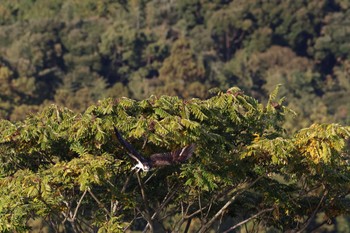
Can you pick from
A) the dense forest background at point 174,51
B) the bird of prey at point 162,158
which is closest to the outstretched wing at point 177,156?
the bird of prey at point 162,158

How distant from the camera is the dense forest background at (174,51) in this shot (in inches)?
2864

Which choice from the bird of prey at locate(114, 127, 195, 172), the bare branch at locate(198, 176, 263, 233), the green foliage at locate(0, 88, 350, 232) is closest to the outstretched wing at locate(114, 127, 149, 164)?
the bird of prey at locate(114, 127, 195, 172)

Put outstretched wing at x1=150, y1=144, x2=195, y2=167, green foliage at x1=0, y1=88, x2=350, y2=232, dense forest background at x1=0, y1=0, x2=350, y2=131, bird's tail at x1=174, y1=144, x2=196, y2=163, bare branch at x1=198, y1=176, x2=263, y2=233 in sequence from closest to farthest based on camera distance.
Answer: green foliage at x1=0, y1=88, x2=350, y2=232
outstretched wing at x1=150, y1=144, x2=195, y2=167
bird's tail at x1=174, y1=144, x2=196, y2=163
bare branch at x1=198, y1=176, x2=263, y2=233
dense forest background at x1=0, y1=0, x2=350, y2=131

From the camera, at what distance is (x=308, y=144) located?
12719 millimetres

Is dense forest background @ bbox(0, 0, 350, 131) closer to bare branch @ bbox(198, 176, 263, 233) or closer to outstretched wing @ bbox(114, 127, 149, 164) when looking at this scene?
bare branch @ bbox(198, 176, 263, 233)

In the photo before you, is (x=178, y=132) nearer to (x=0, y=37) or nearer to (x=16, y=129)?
(x=16, y=129)

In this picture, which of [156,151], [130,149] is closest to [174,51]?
[156,151]

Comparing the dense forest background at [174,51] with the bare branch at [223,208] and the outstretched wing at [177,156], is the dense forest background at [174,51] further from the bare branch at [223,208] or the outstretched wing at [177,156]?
the outstretched wing at [177,156]

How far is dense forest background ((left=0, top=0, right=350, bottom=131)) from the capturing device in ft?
239

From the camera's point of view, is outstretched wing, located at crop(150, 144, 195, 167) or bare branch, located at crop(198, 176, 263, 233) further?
bare branch, located at crop(198, 176, 263, 233)

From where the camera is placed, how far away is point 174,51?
274 feet

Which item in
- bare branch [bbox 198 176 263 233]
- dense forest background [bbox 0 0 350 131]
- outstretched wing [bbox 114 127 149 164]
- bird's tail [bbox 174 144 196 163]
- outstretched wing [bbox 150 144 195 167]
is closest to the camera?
outstretched wing [bbox 114 127 149 164]

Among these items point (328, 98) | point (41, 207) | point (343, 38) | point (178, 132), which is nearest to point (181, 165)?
point (178, 132)

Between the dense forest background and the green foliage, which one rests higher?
the green foliage
